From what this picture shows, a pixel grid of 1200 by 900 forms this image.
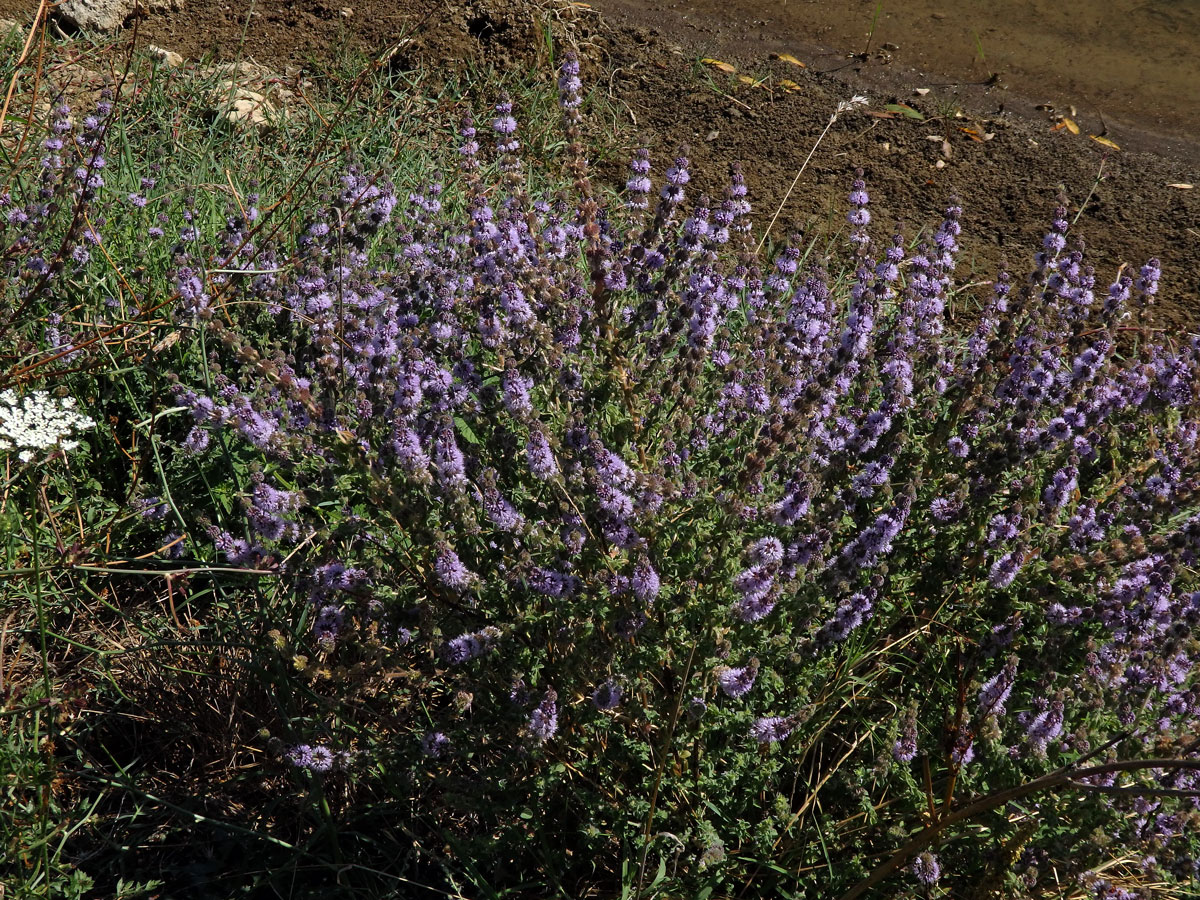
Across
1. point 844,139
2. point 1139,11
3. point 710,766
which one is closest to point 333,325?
point 710,766

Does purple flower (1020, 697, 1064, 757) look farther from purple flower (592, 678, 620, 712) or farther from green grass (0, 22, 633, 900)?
green grass (0, 22, 633, 900)

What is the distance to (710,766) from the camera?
98.5 inches

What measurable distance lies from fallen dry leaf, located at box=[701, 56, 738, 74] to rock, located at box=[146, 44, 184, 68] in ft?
10.7

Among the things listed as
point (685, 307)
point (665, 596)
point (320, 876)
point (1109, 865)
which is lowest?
point (320, 876)

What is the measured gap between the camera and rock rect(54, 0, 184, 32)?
6.50 m

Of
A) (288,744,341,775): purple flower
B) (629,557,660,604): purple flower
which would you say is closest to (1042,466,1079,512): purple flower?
(629,557,660,604): purple flower

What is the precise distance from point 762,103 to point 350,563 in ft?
16.4

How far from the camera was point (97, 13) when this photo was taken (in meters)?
6.59

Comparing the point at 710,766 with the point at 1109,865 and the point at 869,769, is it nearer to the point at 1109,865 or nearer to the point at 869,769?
the point at 869,769

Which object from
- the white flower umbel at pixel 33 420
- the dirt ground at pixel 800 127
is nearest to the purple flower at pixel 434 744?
the white flower umbel at pixel 33 420

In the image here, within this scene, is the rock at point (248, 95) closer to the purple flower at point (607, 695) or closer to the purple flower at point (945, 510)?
the purple flower at point (945, 510)

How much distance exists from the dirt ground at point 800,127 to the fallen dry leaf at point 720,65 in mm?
61

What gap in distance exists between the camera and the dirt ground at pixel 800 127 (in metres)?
5.89

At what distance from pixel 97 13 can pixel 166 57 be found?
0.79 metres
